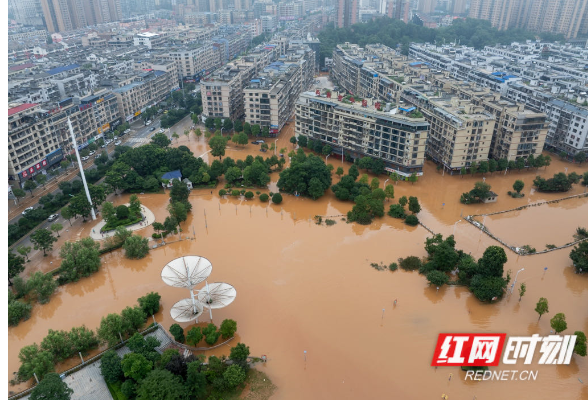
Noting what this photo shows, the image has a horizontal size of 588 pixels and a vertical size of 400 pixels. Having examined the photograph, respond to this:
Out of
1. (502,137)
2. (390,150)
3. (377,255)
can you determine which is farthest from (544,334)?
(502,137)

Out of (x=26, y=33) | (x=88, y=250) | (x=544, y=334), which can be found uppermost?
(x=26, y=33)

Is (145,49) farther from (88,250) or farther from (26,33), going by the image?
(88,250)

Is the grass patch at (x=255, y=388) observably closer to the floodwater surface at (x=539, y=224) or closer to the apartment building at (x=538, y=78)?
the floodwater surface at (x=539, y=224)

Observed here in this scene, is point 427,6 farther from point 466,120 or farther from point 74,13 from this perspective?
point 466,120

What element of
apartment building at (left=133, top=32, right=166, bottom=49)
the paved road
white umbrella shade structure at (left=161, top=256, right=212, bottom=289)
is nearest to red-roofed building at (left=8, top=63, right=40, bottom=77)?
the paved road

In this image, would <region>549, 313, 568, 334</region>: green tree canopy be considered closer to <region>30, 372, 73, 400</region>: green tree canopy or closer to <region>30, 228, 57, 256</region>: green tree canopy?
<region>30, 372, 73, 400</region>: green tree canopy

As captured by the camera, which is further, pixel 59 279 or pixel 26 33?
pixel 26 33
